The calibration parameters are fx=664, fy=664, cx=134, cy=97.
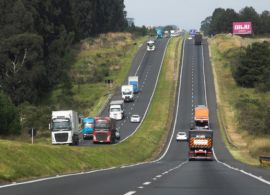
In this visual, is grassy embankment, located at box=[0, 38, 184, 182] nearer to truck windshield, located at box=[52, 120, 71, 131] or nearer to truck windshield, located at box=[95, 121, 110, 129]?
truck windshield, located at box=[95, 121, 110, 129]

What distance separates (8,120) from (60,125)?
10.3m

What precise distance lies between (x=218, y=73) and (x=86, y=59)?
34886 mm

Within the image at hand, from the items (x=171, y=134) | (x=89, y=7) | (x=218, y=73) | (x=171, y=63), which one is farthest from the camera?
(x=89, y=7)

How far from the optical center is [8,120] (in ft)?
258

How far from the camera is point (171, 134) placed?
Result: 95688 millimetres

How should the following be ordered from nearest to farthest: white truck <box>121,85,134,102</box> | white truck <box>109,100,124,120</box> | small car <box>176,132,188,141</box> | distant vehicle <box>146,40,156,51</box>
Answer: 1. small car <box>176,132,188,141</box>
2. white truck <box>109,100,124,120</box>
3. white truck <box>121,85,134,102</box>
4. distant vehicle <box>146,40,156,51</box>

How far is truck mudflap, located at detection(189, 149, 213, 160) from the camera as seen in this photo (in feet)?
226

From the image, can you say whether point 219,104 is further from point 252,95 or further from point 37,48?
point 37,48

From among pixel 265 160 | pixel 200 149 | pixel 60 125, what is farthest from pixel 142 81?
pixel 265 160

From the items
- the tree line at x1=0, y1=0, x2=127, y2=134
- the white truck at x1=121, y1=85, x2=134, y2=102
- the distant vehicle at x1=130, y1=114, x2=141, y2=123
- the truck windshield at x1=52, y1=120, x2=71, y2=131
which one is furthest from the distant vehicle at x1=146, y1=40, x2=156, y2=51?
the truck windshield at x1=52, y1=120, x2=71, y2=131

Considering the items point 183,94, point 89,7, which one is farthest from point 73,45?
point 183,94

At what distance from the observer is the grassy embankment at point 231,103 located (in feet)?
251

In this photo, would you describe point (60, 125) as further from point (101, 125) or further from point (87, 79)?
point (87, 79)

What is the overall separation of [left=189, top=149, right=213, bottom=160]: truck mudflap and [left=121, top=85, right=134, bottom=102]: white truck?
52148 millimetres
